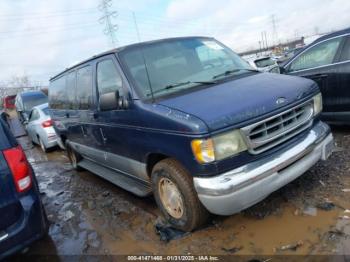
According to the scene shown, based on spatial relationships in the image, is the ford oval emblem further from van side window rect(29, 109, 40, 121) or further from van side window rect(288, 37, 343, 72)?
van side window rect(29, 109, 40, 121)

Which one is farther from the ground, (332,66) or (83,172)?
(332,66)

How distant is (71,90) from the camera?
5641 millimetres

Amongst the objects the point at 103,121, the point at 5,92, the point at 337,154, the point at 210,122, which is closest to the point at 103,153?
the point at 103,121

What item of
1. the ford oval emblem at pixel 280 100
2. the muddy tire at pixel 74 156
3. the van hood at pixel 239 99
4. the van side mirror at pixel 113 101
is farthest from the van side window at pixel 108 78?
the muddy tire at pixel 74 156

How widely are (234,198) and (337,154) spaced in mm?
2656

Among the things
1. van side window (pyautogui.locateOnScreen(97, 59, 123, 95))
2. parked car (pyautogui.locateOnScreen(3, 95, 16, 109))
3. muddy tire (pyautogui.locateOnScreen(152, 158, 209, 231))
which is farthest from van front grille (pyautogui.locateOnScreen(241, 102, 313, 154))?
parked car (pyautogui.locateOnScreen(3, 95, 16, 109))

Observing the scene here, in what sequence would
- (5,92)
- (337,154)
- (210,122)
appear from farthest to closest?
(5,92) → (337,154) → (210,122)

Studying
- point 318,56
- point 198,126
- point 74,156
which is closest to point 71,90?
point 74,156

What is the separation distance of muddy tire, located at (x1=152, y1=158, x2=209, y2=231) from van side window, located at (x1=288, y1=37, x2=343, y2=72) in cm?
375

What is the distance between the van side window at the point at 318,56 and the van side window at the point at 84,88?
3.90 metres

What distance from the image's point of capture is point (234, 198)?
9.44 ft

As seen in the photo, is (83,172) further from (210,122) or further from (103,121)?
(210,122)

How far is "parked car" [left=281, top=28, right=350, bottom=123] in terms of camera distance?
517 centimetres

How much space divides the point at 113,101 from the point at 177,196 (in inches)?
50.7
